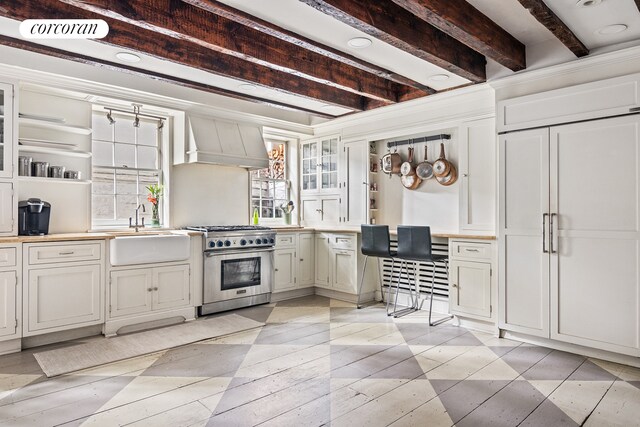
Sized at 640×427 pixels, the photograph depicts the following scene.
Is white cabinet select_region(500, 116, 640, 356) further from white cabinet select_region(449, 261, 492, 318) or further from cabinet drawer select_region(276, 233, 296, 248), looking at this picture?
cabinet drawer select_region(276, 233, 296, 248)

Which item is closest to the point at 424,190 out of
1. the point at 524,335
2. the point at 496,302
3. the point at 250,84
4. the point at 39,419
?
the point at 496,302

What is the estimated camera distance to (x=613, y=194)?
308cm

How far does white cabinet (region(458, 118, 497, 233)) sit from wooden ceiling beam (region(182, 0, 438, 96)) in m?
0.78

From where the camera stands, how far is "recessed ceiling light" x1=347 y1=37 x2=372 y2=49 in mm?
3139

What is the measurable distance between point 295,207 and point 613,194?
13.0ft

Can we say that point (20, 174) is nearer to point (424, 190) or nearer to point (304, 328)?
point (304, 328)

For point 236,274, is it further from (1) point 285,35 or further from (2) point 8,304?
(1) point 285,35

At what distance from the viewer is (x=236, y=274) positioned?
184 inches

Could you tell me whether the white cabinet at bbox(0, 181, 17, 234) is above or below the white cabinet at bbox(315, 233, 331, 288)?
above

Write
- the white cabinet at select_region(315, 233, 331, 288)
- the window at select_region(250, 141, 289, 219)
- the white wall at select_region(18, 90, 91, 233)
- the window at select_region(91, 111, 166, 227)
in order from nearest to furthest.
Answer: the white wall at select_region(18, 90, 91, 233) → the window at select_region(91, 111, 166, 227) → the white cabinet at select_region(315, 233, 331, 288) → the window at select_region(250, 141, 289, 219)

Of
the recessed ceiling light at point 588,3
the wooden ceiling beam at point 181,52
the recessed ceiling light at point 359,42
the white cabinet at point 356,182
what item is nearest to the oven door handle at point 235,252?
the white cabinet at point 356,182

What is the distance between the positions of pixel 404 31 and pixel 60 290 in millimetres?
3478

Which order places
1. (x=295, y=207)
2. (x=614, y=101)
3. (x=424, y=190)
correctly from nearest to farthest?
(x=614, y=101) → (x=424, y=190) → (x=295, y=207)

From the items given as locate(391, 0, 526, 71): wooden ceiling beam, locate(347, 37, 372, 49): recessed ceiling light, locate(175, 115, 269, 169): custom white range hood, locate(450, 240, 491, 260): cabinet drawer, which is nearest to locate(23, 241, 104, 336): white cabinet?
locate(175, 115, 269, 169): custom white range hood
